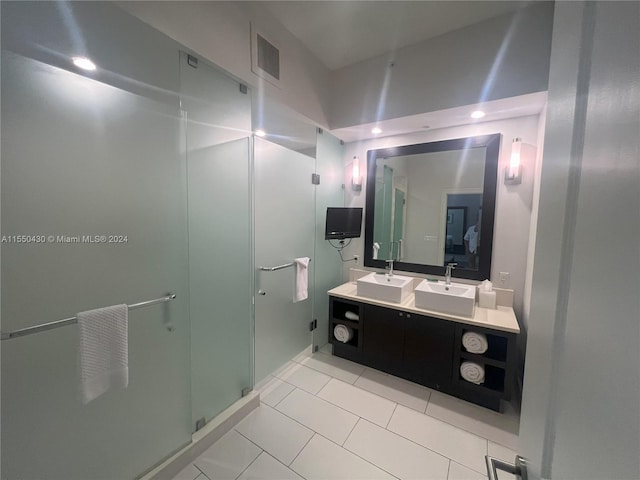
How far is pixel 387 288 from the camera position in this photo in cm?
238

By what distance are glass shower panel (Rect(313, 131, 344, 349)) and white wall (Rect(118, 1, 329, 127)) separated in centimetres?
37

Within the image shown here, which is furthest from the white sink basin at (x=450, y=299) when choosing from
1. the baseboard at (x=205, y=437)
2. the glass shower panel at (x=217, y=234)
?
the baseboard at (x=205, y=437)

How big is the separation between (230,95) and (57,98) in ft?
2.99

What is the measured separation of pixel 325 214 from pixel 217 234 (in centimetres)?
140

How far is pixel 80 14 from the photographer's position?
3.43 ft

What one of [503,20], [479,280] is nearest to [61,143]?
[503,20]

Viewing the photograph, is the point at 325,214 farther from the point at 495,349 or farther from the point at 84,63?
the point at 84,63

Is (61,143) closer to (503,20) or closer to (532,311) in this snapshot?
(532,311)

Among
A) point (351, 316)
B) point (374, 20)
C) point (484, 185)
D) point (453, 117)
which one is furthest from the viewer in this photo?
point (351, 316)

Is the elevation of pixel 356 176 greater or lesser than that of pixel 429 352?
greater

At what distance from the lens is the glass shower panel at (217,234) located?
153 centimetres

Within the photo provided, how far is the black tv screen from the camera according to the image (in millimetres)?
2727

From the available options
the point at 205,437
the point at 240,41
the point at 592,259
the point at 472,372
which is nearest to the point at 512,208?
the point at 472,372

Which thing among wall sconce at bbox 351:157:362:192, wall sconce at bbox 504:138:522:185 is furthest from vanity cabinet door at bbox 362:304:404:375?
wall sconce at bbox 504:138:522:185
